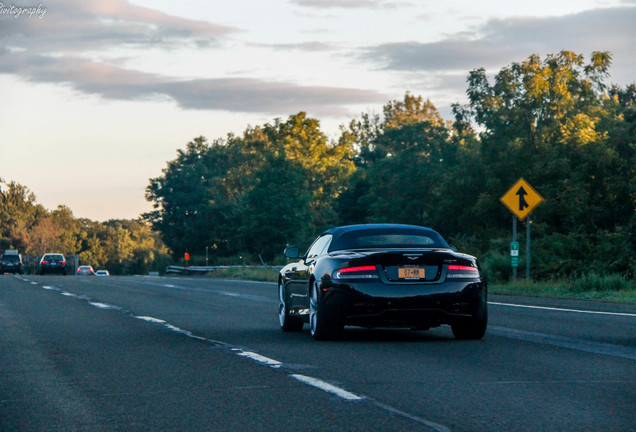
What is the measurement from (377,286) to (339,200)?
65003mm

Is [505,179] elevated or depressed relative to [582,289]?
elevated

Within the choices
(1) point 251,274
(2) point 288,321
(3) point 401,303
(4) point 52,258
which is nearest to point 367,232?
(3) point 401,303

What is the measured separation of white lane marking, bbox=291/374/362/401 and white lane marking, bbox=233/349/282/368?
930mm

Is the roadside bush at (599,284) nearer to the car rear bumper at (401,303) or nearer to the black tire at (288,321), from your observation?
the black tire at (288,321)

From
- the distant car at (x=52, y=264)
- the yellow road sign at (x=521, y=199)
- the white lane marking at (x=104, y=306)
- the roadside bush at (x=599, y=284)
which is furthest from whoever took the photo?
the distant car at (x=52, y=264)

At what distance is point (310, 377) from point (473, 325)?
13.5 feet

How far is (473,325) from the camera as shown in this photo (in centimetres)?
1277

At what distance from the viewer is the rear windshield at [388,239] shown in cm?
1337

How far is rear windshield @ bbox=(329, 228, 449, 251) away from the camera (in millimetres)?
13370

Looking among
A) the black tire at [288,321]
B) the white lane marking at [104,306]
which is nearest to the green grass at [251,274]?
the white lane marking at [104,306]

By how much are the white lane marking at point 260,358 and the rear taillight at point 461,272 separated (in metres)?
2.61

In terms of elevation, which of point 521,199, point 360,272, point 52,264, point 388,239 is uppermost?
point 521,199

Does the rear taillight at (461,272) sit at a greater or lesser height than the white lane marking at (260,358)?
greater

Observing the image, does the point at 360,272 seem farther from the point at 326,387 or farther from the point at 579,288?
the point at 579,288
